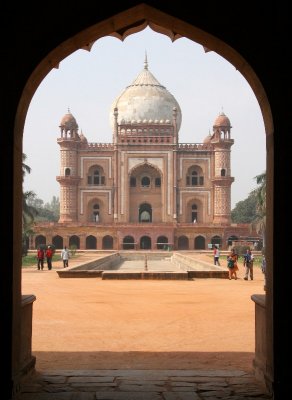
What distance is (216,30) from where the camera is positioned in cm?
419

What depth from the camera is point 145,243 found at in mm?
38969

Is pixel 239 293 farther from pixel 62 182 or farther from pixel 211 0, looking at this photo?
pixel 62 182

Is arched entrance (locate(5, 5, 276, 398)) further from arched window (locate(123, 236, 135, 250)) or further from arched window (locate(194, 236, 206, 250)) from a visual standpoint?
arched window (locate(194, 236, 206, 250))

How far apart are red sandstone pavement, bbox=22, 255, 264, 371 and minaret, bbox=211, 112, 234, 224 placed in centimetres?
2700

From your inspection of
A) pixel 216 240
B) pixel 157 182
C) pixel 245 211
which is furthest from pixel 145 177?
pixel 245 211

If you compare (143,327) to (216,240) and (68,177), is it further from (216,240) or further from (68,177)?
(68,177)

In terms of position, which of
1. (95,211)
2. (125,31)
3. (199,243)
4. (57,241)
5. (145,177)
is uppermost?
(145,177)

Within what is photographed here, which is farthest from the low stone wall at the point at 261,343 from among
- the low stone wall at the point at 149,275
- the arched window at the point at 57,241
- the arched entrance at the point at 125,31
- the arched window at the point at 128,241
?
the arched window at the point at 57,241

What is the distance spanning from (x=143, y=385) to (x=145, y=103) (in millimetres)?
40243

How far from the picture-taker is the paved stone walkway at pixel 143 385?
4035 millimetres

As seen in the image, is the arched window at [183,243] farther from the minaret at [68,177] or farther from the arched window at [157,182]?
the minaret at [68,177]

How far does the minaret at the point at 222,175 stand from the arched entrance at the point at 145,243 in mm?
5033
